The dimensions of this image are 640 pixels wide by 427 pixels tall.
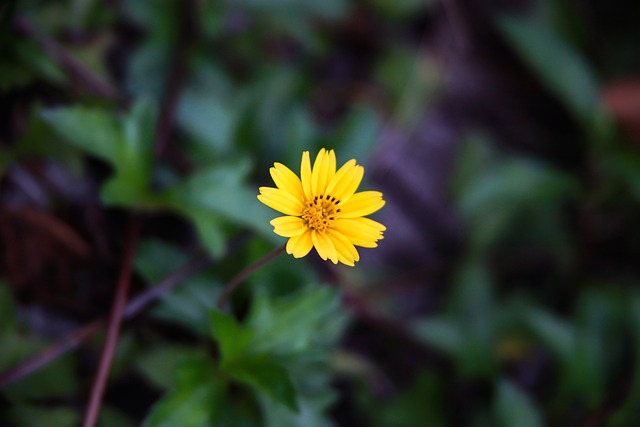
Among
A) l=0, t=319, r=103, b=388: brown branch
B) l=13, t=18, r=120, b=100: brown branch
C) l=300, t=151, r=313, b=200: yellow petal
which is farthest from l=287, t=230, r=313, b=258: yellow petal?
l=13, t=18, r=120, b=100: brown branch

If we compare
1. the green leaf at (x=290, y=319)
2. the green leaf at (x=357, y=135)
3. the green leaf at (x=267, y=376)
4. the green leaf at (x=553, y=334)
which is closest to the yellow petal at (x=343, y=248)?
the green leaf at (x=290, y=319)

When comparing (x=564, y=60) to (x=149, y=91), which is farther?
(x=564, y=60)

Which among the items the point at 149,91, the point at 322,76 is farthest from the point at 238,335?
the point at 322,76

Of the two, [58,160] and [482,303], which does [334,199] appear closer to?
[58,160]

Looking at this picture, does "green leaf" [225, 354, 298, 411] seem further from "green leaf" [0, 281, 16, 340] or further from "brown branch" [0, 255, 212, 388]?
"green leaf" [0, 281, 16, 340]

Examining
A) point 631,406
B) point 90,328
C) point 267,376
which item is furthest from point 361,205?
point 631,406

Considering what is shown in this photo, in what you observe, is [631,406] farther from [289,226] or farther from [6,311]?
[6,311]

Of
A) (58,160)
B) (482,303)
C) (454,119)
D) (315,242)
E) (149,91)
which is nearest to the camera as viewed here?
(315,242)
